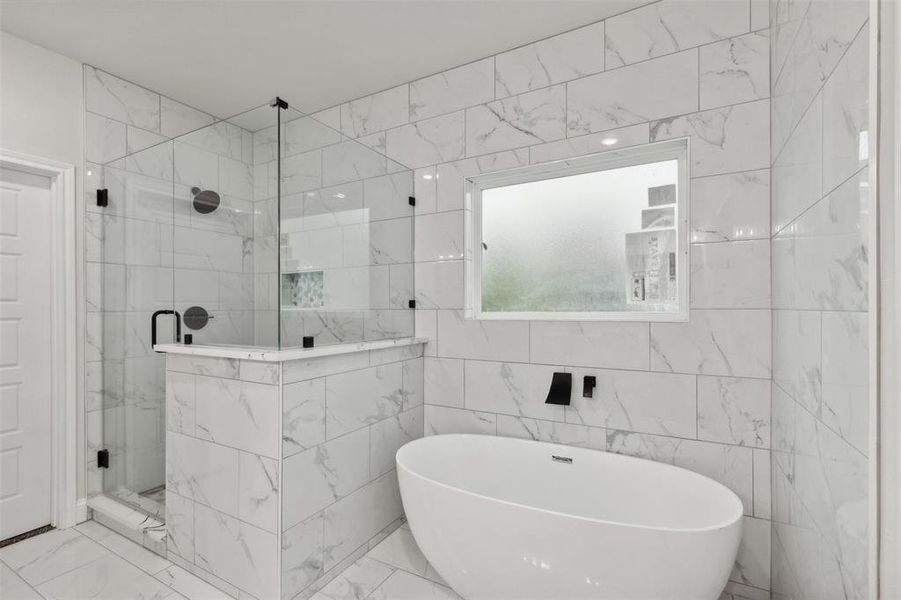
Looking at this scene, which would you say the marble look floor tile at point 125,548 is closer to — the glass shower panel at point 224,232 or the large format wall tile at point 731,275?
the glass shower panel at point 224,232

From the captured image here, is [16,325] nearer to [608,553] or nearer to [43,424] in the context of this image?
[43,424]

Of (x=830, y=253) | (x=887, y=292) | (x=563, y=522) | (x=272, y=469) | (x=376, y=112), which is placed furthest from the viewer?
(x=376, y=112)

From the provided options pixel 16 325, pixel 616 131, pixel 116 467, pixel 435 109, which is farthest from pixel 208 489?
pixel 616 131

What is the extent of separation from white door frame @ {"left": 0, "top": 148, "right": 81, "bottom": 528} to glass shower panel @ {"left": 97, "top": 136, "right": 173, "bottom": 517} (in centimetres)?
11

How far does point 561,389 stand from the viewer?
2189 millimetres

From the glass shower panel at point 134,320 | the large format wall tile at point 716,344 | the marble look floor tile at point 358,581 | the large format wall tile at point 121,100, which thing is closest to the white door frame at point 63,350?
the glass shower panel at point 134,320

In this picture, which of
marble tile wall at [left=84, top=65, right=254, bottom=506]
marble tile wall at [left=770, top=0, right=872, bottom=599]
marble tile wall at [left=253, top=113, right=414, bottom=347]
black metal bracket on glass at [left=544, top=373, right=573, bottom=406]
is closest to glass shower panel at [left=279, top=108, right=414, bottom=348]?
marble tile wall at [left=253, top=113, right=414, bottom=347]

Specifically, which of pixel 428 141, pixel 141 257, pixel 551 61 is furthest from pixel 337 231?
pixel 551 61

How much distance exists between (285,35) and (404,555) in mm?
2774

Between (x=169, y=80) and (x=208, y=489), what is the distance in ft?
8.09

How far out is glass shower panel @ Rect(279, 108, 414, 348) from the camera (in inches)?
75.2

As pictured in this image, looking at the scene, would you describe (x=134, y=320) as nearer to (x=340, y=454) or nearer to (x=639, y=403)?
(x=340, y=454)

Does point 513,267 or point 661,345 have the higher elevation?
point 513,267

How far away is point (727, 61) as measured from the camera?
189cm
